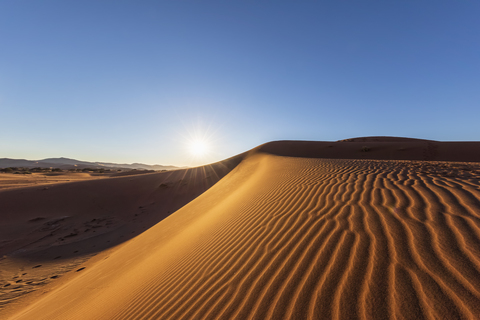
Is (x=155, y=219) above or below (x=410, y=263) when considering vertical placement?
below

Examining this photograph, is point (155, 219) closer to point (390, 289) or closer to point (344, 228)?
point (344, 228)

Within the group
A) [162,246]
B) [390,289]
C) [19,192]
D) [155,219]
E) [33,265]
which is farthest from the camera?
[19,192]

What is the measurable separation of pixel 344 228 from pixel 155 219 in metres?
9.03

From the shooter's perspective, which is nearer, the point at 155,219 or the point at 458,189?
the point at 458,189

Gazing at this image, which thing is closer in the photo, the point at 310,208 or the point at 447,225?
the point at 447,225

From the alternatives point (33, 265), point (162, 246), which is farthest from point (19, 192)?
point (162, 246)

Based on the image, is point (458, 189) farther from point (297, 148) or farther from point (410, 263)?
point (297, 148)

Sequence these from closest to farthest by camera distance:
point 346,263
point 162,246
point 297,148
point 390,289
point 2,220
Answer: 1. point 390,289
2. point 346,263
3. point 162,246
4. point 2,220
5. point 297,148

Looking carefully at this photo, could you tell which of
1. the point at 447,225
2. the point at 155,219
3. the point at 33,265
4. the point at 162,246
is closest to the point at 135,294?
the point at 162,246

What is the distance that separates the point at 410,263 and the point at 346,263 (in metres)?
0.53

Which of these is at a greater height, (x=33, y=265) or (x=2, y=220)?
(x=2, y=220)

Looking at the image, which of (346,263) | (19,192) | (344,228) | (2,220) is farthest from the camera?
(19,192)

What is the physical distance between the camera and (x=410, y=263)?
173cm

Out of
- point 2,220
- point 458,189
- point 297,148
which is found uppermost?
point 297,148
